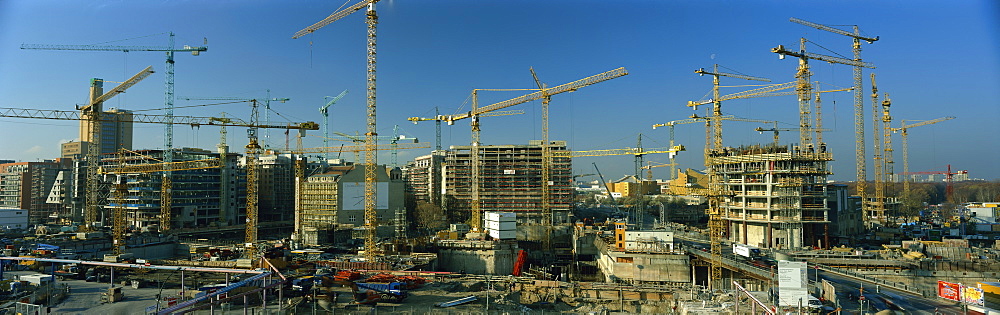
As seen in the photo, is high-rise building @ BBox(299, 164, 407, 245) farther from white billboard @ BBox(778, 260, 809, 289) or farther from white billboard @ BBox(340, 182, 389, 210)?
white billboard @ BBox(778, 260, 809, 289)

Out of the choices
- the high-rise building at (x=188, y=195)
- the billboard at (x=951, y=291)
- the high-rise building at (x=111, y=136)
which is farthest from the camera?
the high-rise building at (x=111, y=136)

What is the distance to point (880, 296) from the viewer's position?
2552cm

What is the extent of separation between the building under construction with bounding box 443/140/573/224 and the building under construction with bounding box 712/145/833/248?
29.5 m

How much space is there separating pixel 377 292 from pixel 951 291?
84.1 feet

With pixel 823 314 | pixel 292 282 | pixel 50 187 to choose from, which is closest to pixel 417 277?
pixel 292 282

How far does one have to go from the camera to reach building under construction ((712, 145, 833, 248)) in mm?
43969

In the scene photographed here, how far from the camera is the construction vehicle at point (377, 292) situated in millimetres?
26797

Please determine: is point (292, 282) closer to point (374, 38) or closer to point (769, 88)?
point (374, 38)

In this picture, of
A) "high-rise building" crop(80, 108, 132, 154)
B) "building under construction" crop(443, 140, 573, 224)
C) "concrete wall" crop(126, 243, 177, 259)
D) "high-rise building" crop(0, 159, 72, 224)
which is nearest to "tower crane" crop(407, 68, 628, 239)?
"building under construction" crop(443, 140, 573, 224)

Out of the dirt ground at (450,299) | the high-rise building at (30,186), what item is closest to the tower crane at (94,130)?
the high-rise building at (30,186)

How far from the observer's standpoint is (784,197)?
4397cm

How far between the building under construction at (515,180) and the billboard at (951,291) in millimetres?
49727

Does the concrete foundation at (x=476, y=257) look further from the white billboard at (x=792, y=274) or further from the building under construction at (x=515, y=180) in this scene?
the building under construction at (x=515, y=180)

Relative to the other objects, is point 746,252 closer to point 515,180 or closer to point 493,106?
point 493,106
